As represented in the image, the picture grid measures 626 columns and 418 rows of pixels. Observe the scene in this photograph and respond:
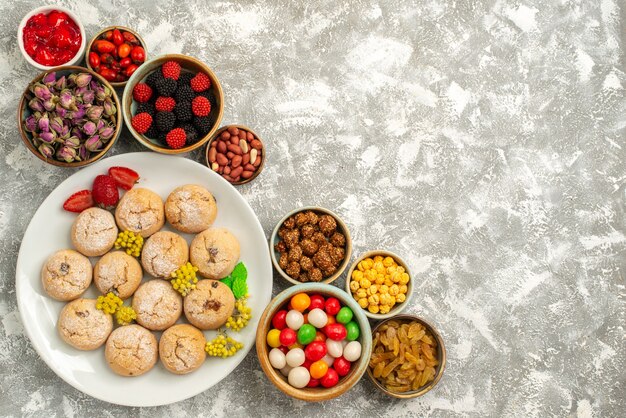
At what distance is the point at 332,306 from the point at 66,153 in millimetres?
1009

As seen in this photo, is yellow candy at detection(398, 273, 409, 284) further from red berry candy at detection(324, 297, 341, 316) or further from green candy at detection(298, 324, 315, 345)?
green candy at detection(298, 324, 315, 345)

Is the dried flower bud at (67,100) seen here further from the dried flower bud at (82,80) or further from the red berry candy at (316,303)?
the red berry candy at (316,303)

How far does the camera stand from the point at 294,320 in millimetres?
1968

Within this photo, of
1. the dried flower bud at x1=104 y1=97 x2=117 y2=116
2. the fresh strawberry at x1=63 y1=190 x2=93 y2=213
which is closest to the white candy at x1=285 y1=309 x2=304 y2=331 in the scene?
the fresh strawberry at x1=63 y1=190 x2=93 y2=213

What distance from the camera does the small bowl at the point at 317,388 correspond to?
1932 millimetres

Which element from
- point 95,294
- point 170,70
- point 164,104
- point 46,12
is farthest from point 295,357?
point 46,12

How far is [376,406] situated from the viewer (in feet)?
7.38

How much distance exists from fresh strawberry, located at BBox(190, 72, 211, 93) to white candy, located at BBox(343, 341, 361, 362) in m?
1.02

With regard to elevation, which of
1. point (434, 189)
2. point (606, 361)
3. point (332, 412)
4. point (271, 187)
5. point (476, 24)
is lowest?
point (332, 412)

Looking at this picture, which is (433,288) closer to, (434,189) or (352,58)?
(434,189)

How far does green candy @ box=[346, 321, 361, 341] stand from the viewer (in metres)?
2.00

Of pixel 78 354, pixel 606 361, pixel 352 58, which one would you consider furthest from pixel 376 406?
pixel 352 58

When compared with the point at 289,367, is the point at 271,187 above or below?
above

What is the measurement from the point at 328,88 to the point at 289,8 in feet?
1.13
